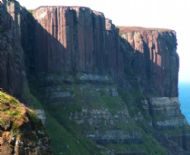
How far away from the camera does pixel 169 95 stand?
181 m

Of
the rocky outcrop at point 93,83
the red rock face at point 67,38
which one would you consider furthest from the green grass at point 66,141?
the red rock face at point 67,38

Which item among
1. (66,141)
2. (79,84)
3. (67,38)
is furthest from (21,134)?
(67,38)

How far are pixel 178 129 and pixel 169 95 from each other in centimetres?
1214

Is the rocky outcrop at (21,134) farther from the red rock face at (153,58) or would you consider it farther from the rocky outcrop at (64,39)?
the red rock face at (153,58)

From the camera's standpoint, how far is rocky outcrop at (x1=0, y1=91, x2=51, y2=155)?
18.6 meters

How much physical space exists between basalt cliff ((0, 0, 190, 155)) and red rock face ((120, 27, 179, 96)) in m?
8.20

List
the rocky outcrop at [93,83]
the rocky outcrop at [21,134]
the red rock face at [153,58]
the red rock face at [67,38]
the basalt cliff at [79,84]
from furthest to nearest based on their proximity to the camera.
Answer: the red rock face at [153,58] → the red rock face at [67,38] → the rocky outcrop at [93,83] → the basalt cliff at [79,84] → the rocky outcrop at [21,134]

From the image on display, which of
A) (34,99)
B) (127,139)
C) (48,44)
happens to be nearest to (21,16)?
(48,44)

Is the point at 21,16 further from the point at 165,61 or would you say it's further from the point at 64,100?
the point at 165,61

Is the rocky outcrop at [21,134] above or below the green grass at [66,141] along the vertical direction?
above

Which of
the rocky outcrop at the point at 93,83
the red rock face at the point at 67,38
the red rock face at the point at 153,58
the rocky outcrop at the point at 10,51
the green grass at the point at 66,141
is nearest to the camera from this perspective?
the rocky outcrop at the point at 10,51

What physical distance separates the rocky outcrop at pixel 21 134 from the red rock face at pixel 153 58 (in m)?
159

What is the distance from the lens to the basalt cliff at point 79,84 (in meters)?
129

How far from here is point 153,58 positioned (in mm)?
181000
